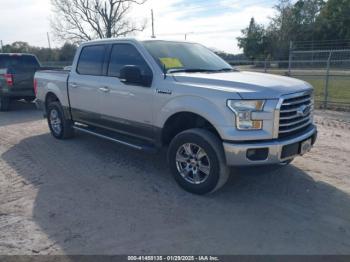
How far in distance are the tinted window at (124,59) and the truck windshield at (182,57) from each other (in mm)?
188

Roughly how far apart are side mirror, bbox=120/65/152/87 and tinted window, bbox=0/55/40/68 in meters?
8.34

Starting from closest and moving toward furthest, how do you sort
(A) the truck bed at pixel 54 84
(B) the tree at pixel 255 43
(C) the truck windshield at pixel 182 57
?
(C) the truck windshield at pixel 182 57 < (A) the truck bed at pixel 54 84 < (B) the tree at pixel 255 43

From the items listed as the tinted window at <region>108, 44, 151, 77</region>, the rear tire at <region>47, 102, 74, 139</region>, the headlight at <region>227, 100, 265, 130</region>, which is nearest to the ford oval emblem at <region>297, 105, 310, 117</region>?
the headlight at <region>227, 100, 265, 130</region>

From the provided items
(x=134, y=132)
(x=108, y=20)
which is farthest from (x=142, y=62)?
(x=108, y=20)

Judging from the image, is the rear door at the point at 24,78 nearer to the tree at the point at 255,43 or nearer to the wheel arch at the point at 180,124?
the wheel arch at the point at 180,124

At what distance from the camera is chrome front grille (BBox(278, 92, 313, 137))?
3.93 metres

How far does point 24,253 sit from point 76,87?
12.1 ft

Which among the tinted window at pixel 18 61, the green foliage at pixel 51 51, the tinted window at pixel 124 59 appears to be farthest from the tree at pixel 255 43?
the tinted window at pixel 124 59

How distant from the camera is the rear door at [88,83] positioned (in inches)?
227

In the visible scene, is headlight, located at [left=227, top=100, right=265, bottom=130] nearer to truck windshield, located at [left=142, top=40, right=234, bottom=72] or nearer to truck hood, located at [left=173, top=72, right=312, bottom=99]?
truck hood, located at [left=173, top=72, right=312, bottom=99]

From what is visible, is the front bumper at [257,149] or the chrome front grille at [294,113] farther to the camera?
the chrome front grille at [294,113]

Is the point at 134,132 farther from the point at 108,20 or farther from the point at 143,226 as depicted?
the point at 108,20

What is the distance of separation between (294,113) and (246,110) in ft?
2.37

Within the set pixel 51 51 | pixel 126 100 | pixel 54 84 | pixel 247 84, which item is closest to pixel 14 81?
pixel 54 84
